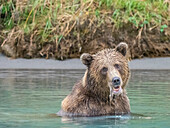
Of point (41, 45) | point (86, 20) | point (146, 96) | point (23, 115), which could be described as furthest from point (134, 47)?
point (23, 115)

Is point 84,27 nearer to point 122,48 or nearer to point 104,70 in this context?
point 122,48

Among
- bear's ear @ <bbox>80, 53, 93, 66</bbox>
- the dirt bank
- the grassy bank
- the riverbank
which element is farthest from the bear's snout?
the dirt bank

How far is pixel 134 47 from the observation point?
1476cm

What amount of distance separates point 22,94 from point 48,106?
1.33 meters

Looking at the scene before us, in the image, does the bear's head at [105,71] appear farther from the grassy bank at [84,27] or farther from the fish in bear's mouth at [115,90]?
the grassy bank at [84,27]

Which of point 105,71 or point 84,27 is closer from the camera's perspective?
point 105,71

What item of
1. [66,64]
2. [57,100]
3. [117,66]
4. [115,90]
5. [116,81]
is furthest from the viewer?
[66,64]

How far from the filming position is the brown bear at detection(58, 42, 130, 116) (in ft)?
23.6

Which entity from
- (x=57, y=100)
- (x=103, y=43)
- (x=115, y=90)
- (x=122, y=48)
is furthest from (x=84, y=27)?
(x=115, y=90)

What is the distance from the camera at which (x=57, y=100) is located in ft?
30.4

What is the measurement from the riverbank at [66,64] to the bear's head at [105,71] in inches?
274

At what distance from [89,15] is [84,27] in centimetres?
34

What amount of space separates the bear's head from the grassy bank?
7245mm

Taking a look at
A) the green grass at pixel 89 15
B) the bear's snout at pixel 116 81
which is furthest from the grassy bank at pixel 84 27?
the bear's snout at pixel 116 81
